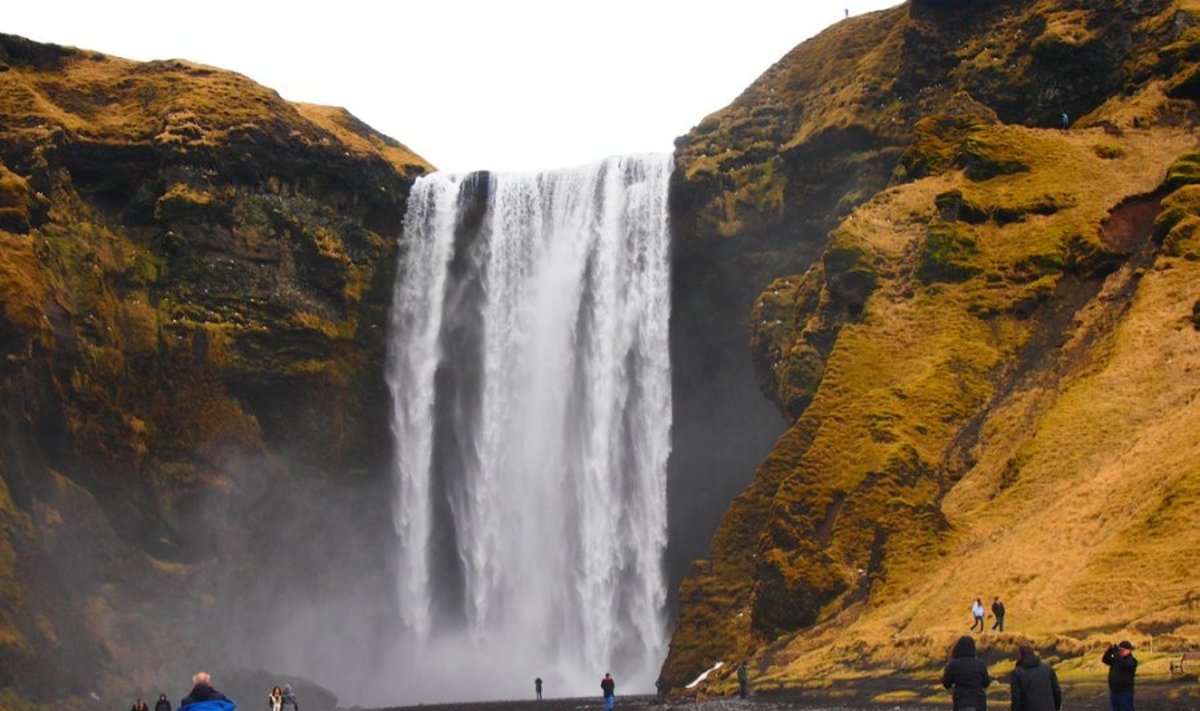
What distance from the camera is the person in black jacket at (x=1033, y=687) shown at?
651 inches

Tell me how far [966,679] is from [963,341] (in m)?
37.5

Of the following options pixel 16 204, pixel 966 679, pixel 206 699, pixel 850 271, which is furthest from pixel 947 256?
pixel 206 699

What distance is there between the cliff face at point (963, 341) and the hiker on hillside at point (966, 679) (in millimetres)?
13795

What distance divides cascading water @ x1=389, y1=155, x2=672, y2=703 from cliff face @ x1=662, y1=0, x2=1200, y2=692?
5356mm

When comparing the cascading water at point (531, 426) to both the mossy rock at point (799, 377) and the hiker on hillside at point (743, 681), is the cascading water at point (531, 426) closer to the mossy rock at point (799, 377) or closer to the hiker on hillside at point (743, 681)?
the mossy rock at point (799, 377)

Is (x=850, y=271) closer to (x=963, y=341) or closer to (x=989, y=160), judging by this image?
(x=963, y=341)

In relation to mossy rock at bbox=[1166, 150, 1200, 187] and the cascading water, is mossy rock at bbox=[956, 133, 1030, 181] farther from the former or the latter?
the cascading water

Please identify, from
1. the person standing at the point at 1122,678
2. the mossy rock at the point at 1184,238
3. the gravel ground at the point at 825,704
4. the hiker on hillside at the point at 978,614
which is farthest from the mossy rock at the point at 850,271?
the person standing at the point at 1122,678

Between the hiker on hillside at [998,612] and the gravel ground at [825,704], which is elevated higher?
the hiker on hillside at [998,612]

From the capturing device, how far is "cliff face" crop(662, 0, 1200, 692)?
38.8m

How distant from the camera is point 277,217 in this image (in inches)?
2960

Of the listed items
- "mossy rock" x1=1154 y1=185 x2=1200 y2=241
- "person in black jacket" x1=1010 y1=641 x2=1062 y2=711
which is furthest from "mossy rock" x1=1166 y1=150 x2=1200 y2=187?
"person in black jacket" x1=1010 y1=641 x2=1062 y2=711

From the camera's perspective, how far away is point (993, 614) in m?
37.0

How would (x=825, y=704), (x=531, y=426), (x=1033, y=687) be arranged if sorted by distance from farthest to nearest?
(x=531, y=426) < (x=825, y=704) < (x=1033, y=687)
